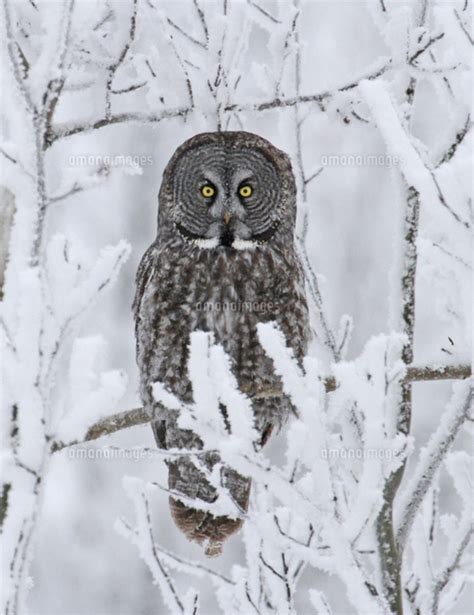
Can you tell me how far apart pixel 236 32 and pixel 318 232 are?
12.5 meters

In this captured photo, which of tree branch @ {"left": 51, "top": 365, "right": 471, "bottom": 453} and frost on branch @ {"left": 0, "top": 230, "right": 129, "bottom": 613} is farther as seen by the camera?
tree branch @ {"left": 51, "top": 365, "right": 471, "bottom": 453}

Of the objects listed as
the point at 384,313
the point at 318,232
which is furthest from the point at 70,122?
the point at 318,232

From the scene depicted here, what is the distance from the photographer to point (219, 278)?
4859 millimetres

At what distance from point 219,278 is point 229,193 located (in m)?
0.48

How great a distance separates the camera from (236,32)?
4152 mm

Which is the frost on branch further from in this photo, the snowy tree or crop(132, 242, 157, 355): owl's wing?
crop(132, 242, 157, 355): owl's wing

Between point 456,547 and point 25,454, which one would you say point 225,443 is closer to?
point 25,454

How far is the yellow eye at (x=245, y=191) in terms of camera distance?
5098 millimetres

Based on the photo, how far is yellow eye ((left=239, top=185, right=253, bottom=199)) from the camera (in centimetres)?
510
